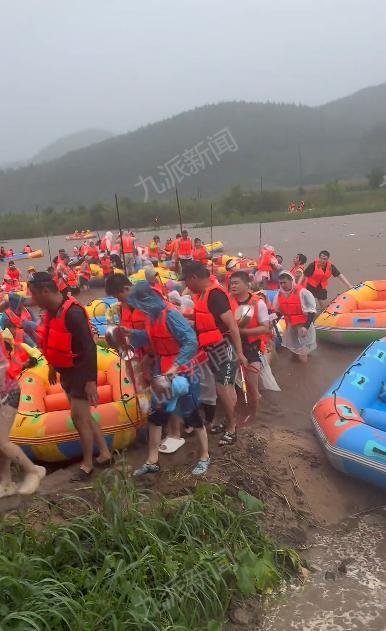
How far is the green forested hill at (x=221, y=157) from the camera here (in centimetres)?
6488

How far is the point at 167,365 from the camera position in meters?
3.20

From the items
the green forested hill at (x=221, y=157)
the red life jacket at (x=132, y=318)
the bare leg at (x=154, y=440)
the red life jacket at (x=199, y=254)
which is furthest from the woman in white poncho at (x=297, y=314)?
the green forested hill at (x=221, y=157)

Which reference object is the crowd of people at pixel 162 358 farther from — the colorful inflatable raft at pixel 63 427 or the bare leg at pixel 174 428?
the colorful inflatable raft at pixel 63 427

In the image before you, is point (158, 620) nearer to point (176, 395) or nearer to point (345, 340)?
point (176, 395)

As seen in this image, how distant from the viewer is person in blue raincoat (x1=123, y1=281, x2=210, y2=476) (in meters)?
3.07

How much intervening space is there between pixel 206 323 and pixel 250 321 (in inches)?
24.7

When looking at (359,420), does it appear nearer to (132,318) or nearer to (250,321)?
(250,321)

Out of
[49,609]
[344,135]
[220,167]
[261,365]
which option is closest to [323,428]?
[261,365]

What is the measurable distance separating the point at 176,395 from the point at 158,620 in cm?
121

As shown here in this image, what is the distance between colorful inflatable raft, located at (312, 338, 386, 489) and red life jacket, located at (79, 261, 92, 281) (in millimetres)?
7682

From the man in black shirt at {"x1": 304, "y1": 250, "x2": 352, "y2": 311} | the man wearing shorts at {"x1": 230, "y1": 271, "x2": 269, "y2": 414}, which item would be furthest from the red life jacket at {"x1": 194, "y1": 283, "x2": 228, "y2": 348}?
the man in black shirt at {"x1": 304, "y1": 250, "x2": 352, "y2": 311}

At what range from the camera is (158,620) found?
6.97 ft

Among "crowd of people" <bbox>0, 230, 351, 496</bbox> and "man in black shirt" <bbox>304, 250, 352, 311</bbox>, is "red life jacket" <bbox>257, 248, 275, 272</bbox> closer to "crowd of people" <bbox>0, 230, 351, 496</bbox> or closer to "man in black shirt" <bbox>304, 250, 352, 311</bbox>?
"man in black shirt" <bbox>304, 250, 352, 311</bbox>

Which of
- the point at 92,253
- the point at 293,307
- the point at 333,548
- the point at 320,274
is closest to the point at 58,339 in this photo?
the point at 333,548
